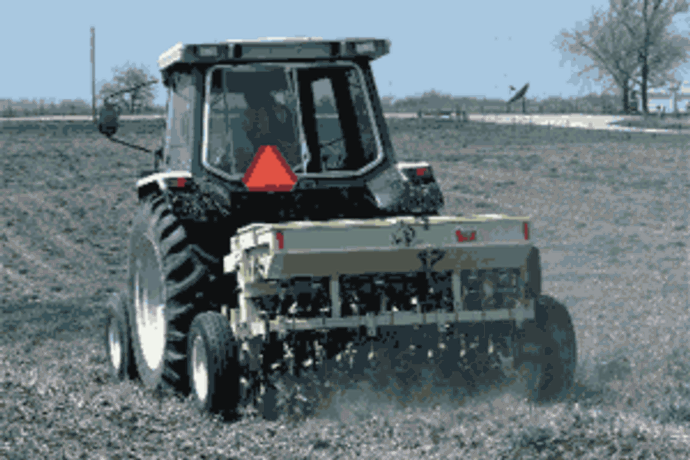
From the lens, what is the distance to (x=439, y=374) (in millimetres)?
6156

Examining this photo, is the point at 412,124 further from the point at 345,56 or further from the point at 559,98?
the point at 559,98

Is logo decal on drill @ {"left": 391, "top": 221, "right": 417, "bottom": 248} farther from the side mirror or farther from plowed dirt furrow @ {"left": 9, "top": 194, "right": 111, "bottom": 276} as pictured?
plowed dirt furrow @ {"left": 9, "top": 194, "right": 111, "bottom": 276}

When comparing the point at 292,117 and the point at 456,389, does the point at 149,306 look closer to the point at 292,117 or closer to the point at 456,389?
the point at 292,117

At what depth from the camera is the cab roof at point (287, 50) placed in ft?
21.5

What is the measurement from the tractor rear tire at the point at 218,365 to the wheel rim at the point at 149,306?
656 mm

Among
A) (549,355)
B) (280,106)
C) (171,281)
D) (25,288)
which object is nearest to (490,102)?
(25,288)

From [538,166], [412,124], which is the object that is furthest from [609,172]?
[412,124]

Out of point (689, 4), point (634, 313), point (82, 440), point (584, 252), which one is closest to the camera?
point (82, 440)

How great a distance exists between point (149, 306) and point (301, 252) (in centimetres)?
203

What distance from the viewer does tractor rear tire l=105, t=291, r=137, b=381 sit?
24.4 feet

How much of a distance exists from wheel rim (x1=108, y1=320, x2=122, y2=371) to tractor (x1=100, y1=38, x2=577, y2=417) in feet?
0.34

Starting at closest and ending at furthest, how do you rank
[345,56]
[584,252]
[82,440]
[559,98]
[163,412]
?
[82,440], [163,412], [345,56], [584,252], [559,98]

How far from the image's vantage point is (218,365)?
561cm

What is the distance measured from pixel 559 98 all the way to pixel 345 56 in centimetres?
6594
